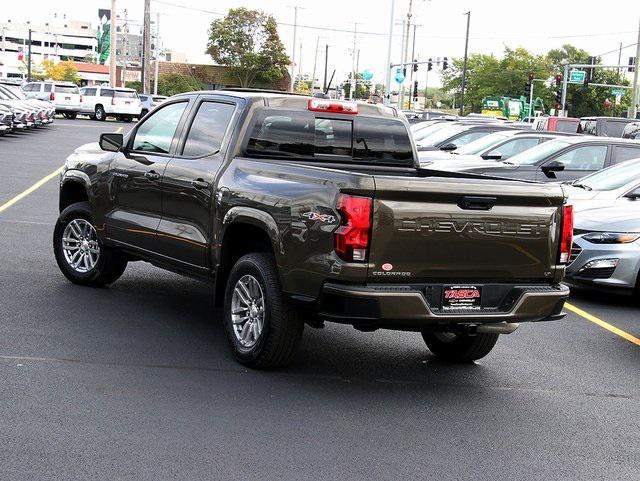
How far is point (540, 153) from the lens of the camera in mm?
16938

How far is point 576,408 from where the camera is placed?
6.80m

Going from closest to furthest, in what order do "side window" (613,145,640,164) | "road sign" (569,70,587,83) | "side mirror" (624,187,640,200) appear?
"side mirror" (624,187,640,200)
"side window" (613,145,640,164)
"road sign" (569,70,587,83)

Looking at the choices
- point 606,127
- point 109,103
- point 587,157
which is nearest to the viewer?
point 587,157

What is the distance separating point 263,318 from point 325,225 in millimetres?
999

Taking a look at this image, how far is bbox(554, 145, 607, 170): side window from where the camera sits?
1644cm

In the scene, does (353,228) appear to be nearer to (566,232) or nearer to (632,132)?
(566,232)

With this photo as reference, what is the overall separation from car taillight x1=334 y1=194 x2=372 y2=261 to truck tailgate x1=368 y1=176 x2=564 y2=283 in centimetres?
6


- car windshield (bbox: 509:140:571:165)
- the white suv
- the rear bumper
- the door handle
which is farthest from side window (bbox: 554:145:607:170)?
the white suv

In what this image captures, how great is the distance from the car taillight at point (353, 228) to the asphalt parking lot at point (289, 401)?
102 cm

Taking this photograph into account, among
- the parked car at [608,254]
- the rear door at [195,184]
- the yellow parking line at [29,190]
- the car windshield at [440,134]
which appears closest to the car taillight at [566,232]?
the rear door at [195,184]

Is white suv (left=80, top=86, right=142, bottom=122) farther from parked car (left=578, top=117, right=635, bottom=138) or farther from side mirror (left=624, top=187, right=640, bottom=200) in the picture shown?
side mirror (left=624, top=187, right=640, bottom=200)

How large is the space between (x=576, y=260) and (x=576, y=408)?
168 inches

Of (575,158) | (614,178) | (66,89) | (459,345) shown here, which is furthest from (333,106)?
(66,89)

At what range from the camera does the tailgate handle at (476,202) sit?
657 centimetres
